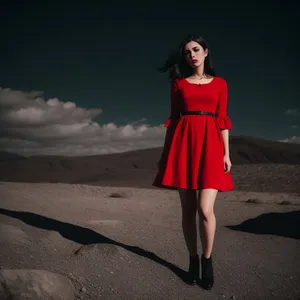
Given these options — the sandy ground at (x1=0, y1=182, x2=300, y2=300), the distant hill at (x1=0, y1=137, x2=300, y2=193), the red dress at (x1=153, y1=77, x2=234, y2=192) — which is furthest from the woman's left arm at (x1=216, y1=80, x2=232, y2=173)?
the distant hill at (x1=0, y1=137, x2=300, y2=193)

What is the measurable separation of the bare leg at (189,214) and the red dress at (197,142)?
0.41 feet

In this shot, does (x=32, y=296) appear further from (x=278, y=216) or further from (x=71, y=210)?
(x=278, y=216)

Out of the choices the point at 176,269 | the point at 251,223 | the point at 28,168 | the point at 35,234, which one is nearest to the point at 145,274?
the point at 176,269

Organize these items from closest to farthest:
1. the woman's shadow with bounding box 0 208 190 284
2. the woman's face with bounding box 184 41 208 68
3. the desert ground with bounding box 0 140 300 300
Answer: the desert ground with bounding box 0 140 300 300
the woman's face with bounding box 184 41 208 68
the woman's shadow with bounding box 0 208 190 284

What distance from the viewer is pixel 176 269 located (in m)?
2.72

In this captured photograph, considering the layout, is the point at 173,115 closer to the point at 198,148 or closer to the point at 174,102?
the point at 174,102

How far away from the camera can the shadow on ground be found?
439cm

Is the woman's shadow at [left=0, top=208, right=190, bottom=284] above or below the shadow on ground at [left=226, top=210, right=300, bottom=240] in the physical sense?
above

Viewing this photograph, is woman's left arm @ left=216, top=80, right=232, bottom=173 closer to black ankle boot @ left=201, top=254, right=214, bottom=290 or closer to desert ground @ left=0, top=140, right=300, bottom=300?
black ankle boot @ left=201, top=254, right=214, bottom=290

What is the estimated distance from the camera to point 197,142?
2340 mm

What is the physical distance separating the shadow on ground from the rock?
3.38 meters

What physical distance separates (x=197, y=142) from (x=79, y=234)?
7.74 ft

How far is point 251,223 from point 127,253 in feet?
10.6

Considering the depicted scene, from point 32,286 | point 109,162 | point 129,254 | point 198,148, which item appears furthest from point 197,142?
point 109,162
